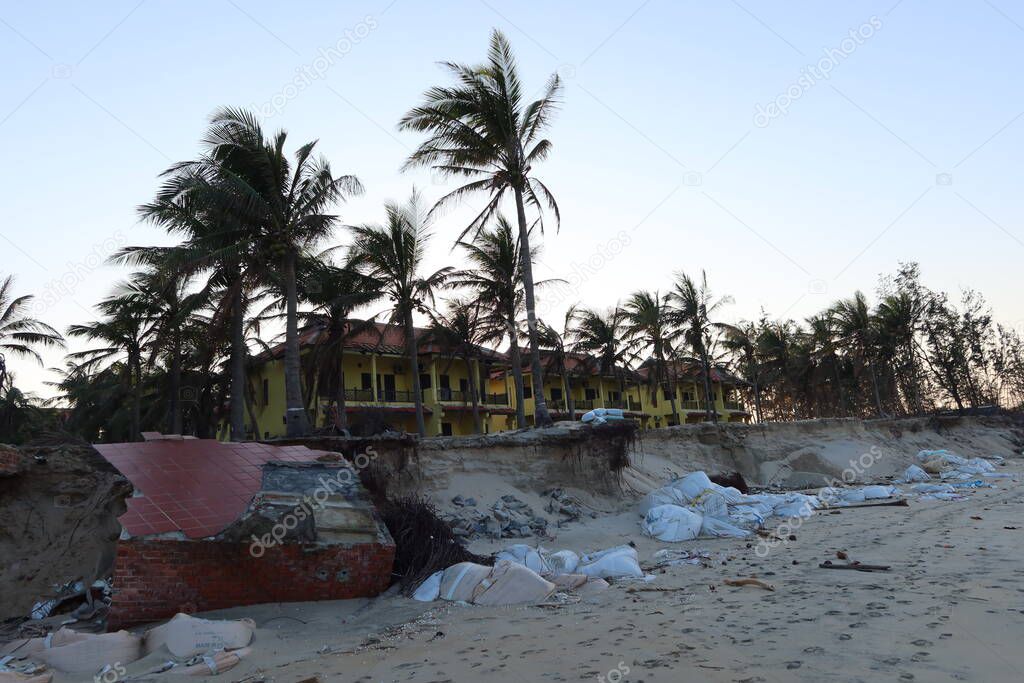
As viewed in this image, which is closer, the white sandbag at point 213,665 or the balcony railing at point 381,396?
the white sandbag at point 213,665

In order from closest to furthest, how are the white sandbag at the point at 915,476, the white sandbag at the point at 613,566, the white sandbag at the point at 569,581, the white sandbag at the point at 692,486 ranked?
the white sandbag at the point at 569,581 → the white sandbag at the point at 613,566 → the white sandbag at the point at 692,486 → the white sandbag at the point at 915,476

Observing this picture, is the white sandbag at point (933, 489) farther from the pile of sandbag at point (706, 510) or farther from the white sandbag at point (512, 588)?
the white sandbag at point (512, 588)

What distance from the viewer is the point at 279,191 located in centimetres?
1745

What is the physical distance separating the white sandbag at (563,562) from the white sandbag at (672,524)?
2.79 meters

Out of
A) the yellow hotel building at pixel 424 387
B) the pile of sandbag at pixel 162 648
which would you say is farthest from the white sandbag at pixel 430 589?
the yellow hotel building at pixel 424 387

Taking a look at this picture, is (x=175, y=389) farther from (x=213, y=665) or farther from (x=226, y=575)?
(x=213, y=665)

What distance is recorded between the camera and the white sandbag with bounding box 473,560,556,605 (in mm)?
7188

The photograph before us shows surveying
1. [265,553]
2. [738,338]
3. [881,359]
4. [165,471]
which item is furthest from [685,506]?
[881,359]

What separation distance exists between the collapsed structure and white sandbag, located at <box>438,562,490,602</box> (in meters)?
0.76

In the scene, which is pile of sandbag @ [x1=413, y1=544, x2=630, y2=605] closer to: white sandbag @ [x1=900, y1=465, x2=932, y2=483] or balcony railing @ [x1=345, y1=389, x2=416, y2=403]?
white sandbag @ [x1=900, y1=465, x2=932, y2=483]

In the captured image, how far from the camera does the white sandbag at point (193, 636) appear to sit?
5.83m

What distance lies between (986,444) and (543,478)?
25.5 m

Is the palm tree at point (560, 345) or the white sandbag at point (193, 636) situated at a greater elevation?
the palm tree at point (560, 345)

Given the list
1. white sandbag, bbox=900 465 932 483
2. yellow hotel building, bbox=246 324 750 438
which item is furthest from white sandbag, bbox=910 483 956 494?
yellow hotel building, bbox=246 324 750 438
